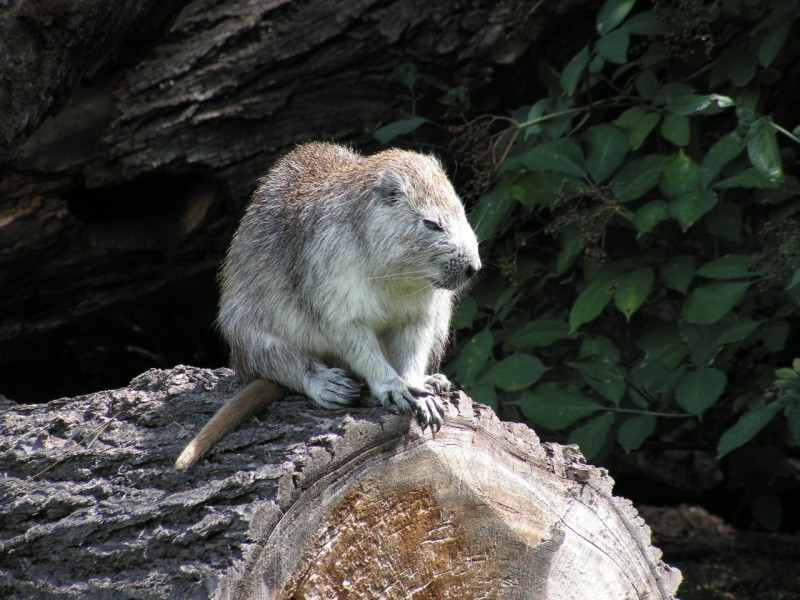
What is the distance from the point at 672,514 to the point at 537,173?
2.74m

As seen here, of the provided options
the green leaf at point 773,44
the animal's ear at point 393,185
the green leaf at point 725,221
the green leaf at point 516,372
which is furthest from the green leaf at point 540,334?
the green leaf at point 773,44

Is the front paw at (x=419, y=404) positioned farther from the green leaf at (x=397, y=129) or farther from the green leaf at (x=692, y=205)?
the green leaf at (x=397, y=129)

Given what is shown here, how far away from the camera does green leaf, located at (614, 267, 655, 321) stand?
14.9 feet

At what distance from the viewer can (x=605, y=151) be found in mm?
4734

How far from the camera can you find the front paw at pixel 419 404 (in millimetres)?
3432

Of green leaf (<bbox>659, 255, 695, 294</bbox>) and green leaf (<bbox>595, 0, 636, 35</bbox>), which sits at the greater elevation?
green leaf (<bbox>595, 0, 636, 35</bbox>)

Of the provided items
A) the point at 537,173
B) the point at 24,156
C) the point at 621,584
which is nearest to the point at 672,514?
the point at 537,173

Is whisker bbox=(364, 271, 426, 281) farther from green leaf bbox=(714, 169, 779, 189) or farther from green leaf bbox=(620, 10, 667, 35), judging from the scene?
green leaf bbox=(620, 10, 667, 35)

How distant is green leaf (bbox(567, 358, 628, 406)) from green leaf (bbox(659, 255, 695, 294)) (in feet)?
1.42

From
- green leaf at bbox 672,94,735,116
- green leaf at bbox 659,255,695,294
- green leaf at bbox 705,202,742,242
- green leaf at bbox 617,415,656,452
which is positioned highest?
green leaf at bbox 672,94,735,116

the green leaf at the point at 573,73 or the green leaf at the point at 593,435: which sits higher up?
the green leaf at the point at 573,73

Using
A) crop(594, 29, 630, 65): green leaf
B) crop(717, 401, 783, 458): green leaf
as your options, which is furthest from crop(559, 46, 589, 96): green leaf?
crop(717, 401, 783, 458): green leaf

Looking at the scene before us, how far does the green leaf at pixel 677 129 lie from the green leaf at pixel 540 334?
919mm

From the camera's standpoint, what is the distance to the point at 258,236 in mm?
→ 4480
